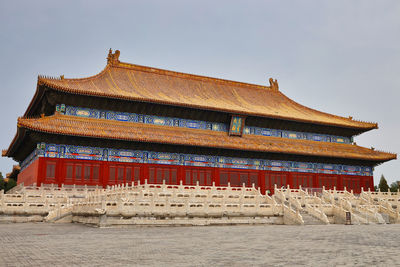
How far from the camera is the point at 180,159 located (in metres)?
34.3

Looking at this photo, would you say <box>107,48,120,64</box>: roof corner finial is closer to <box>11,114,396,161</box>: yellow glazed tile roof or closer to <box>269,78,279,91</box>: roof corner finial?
<box>11,114,396,161</box>: yellow glazed tile roof

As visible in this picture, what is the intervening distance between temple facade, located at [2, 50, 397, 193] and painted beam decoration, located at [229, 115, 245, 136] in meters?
0.09

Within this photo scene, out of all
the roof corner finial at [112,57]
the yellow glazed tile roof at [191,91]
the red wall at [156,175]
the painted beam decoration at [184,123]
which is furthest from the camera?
the roof corner finial at [112,57]

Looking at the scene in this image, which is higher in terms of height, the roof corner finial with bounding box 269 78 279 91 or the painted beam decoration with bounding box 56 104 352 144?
the roof corner finial with bounding box 269 78 279 91

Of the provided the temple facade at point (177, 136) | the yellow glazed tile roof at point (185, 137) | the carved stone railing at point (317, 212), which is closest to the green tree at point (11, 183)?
the temple facade at point (177, 136)

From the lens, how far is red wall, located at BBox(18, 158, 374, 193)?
3030cm

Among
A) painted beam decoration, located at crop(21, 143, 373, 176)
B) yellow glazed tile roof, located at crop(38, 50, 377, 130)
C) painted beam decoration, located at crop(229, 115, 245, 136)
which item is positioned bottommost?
painted beam decoration, located at crop(21, 143, 373, 176)

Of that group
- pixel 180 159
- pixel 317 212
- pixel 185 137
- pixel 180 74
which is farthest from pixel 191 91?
pixel 317 212

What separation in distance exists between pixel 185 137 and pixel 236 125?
5943 mm

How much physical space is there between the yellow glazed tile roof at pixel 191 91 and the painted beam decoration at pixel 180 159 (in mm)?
4282

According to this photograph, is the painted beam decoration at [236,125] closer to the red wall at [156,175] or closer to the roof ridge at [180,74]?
the red wall at [156,175]

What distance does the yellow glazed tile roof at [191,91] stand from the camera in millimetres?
34188

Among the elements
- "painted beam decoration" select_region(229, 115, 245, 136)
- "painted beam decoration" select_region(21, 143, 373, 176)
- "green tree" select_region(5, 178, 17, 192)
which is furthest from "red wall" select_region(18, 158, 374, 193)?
"green tree" select_region(5, 178, 17, 192)

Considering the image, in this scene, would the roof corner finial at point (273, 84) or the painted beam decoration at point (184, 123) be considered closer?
the painted beam decoration at point (184, 123)
